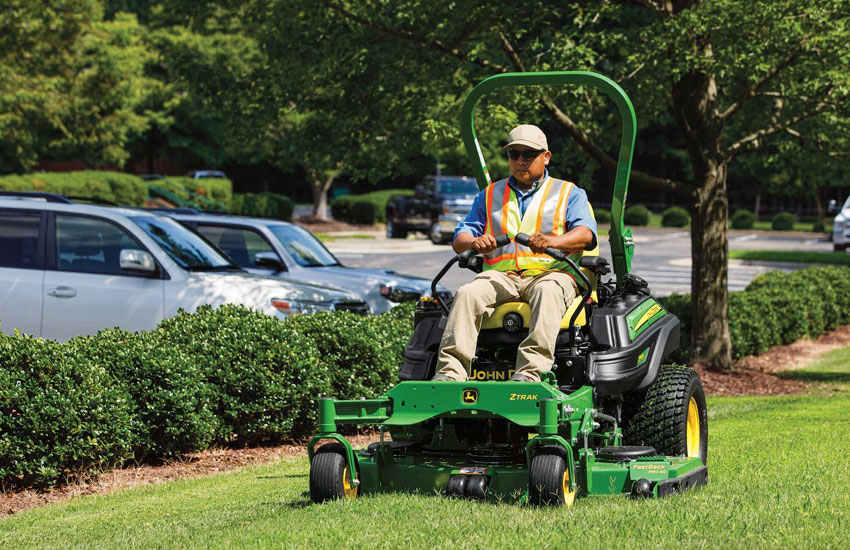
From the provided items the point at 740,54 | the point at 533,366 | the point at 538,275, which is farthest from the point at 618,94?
the point at 740,54

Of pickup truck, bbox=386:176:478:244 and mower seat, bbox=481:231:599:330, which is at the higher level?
pickup truck, bbox=386:176:478:244

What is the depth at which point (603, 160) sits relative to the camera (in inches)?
533

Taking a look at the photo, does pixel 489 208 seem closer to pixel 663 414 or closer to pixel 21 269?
pixel 663 414

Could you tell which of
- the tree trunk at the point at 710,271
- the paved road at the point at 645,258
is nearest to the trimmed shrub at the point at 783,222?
the paved road at the point at 645,258

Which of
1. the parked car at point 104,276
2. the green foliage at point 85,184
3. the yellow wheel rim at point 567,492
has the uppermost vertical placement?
the green foliage at point 85,184

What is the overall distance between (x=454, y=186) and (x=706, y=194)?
22.9 metres

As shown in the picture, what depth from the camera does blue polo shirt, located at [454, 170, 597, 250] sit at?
6430mm

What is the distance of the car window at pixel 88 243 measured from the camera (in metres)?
10.5

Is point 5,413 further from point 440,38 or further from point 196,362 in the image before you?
point 440,38

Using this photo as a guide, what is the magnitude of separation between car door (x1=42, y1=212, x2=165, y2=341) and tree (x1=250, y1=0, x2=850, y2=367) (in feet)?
10.8

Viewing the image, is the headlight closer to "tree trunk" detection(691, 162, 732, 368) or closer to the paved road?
"tree trunk" detection(691, 162, 732, 368)

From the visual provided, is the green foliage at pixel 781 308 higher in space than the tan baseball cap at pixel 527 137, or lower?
lower

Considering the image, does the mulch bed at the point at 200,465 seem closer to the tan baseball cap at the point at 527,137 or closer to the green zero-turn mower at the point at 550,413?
the green zero-turn mower at the point at 550,413

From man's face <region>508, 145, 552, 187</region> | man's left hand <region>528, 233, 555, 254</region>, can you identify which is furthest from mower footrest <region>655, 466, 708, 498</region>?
man's face <region>508, 145, 552, 187</region>
